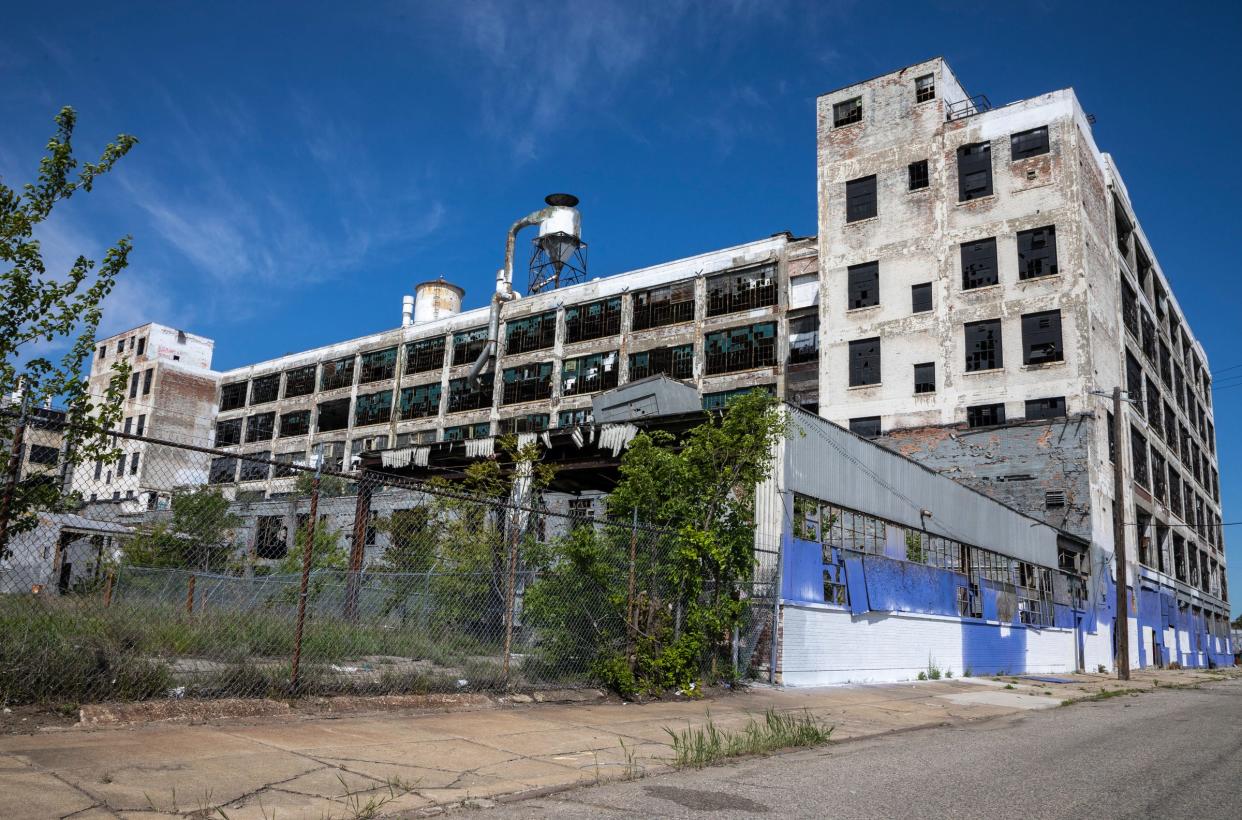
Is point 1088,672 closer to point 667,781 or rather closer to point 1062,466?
point 1062,466

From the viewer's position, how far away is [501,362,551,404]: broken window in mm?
51812

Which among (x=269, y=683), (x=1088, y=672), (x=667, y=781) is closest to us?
(x=667, y=781)

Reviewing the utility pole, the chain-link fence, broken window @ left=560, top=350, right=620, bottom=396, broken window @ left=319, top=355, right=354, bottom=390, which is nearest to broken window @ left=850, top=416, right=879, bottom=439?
the utility pole

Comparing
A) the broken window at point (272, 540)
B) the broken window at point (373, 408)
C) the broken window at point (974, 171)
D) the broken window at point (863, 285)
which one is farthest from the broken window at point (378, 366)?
the broken window at point (974, 171)

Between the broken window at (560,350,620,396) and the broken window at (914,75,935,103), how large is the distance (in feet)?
65.0

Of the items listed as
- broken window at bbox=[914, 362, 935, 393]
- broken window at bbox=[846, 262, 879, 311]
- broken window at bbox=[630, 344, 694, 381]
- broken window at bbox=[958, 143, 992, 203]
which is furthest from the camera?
broken window at bbox=[630, 344, 694, 381]

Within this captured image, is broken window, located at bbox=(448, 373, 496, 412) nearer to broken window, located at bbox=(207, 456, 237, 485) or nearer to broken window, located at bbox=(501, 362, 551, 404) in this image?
broken window, located at bbox=(501, 362, 551, 404)

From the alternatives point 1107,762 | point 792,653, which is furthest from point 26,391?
point 792,653

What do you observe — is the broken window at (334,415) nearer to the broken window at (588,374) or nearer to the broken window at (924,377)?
the broken window at (588,374)

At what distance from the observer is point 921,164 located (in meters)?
40.9

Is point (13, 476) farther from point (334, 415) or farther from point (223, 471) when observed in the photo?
point (223, 471)

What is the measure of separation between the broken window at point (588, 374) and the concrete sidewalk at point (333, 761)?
38.3 meters

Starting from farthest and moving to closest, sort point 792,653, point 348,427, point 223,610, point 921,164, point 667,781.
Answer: point 348,427 → point 921,164 → point 792,653 → point 223,610 → point 667,781

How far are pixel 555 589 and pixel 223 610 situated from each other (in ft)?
14.8
